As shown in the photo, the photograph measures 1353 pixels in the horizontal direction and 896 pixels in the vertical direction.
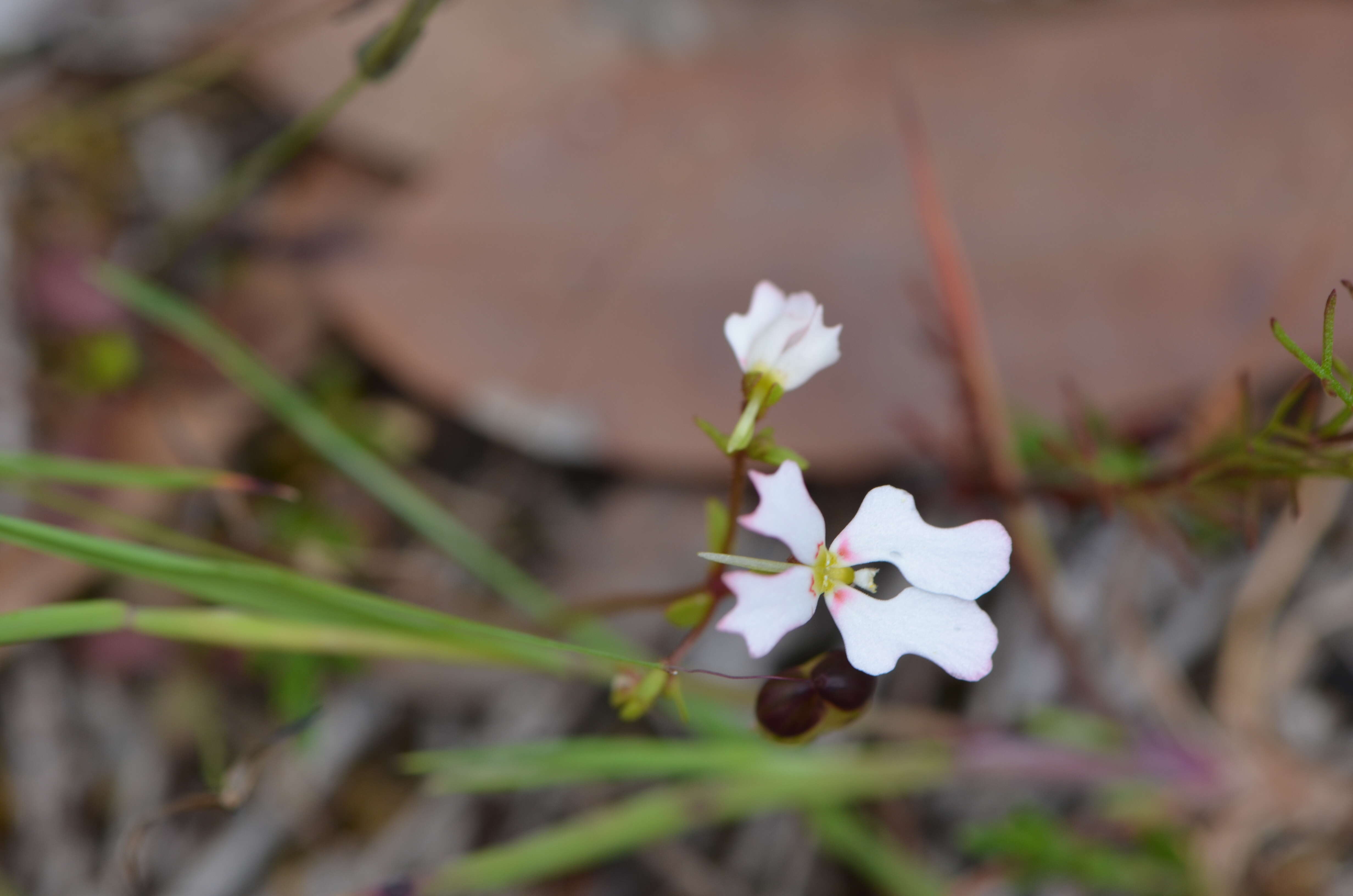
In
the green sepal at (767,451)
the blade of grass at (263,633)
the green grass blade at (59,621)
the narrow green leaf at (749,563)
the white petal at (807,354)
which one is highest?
the white petal at (807,354)

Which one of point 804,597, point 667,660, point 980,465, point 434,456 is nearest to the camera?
point 804,597

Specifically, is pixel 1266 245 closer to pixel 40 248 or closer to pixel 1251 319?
pixel 1251 319

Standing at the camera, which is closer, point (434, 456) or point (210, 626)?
point (210, 626)

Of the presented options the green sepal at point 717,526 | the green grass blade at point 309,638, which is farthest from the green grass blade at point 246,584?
the green sepal at point 717,526

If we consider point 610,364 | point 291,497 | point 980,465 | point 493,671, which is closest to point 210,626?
point 291,497

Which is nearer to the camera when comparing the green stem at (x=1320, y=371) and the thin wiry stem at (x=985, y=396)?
the green stem at (x=1320, y=371)

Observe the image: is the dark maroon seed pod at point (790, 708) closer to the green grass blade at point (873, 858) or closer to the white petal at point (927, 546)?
the white petal at point (927, 546)

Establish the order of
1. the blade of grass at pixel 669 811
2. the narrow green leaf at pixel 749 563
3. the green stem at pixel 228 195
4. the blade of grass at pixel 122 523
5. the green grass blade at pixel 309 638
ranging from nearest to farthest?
the narrow green leaf at pixel 749 563, the green grass blade at pixel 309 638, the blade of grass at pixel 122 523, the blade of grass at pixel 669 811, the green stem at pixel 228 195
